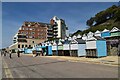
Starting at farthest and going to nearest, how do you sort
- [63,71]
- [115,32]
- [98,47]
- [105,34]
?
[105,34] < [98,47] < [115,32] < [63,71]

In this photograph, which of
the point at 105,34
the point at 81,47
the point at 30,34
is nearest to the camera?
the point at 105,34

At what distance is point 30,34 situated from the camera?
139875 mm

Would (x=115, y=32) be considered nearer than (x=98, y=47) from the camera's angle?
Yes

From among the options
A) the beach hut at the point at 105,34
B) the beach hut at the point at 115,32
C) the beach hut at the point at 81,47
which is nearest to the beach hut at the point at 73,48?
the beach hut at the point at 81,47

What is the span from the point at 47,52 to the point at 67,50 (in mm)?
17617

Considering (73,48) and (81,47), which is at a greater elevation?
(81,47)

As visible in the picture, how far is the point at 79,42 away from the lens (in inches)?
1695

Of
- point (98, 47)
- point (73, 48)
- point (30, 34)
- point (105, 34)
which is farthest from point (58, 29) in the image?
point (98, 47)

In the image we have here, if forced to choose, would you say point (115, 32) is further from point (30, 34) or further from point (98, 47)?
point (30, 34)

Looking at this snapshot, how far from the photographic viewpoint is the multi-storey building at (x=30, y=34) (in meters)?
136

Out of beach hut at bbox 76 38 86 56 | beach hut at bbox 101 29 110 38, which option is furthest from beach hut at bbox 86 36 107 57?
beach hut at bbox 76 38 86 56

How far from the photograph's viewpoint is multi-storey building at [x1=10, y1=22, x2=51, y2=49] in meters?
136

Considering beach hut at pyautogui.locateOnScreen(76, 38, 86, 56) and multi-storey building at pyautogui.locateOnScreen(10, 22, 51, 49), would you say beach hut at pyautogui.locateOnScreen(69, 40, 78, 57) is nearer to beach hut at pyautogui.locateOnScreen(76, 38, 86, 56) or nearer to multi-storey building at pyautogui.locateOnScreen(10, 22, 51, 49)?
beach hut at pyautogui.locateOnScreen(76, 38, 86, 56)

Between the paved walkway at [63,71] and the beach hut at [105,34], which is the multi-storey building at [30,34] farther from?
the paved walkway at [63,71]
